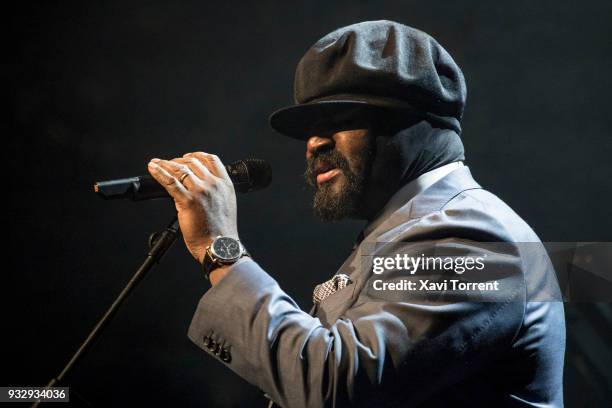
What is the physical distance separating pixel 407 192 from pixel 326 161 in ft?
0.63

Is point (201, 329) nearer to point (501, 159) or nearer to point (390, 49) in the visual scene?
point (390, 49)

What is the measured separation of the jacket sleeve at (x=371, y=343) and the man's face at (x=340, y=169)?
12.3 inches

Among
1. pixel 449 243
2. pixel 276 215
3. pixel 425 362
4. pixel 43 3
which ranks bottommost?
pixel 276 215

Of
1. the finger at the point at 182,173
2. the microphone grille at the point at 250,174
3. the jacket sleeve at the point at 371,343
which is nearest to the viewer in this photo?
the jacket sleeve at the point at 371,343

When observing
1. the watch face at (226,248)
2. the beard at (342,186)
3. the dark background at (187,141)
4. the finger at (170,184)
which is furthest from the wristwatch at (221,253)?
the dark background at (187,141)

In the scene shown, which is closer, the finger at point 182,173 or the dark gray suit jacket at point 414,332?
the dark gray suit jacket at point 414,332

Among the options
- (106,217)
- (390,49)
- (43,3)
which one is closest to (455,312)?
(390,49)

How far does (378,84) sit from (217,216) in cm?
43

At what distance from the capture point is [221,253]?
1.15 m

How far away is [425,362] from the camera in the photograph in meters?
0.97

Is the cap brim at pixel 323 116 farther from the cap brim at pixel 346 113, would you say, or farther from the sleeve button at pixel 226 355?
the sleeve button at pixel 226 355

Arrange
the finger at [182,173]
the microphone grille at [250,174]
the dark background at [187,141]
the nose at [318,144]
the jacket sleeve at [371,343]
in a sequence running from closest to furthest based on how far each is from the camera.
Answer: the jacket sleeve at [371,343]
the finger at [182,173]
the nose at [318,144]
the microphone grille at [250,174]
the dark background at [187,141]

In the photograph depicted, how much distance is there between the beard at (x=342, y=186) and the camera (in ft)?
4.33

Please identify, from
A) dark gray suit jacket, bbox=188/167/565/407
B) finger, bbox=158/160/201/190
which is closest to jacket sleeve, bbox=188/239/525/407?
dark gray suit jacket, bbox=188/167/565/407
